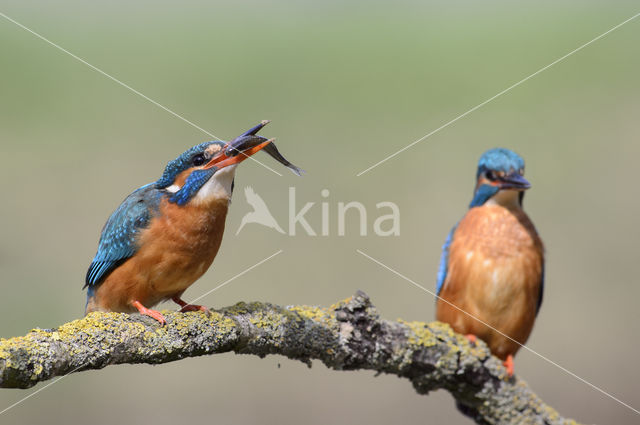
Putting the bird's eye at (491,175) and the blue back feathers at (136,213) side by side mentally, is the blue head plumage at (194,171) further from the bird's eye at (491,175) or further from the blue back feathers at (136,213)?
the bird's eye at (491,175)

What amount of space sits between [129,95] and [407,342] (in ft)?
28.9

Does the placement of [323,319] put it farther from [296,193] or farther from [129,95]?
[129,95]

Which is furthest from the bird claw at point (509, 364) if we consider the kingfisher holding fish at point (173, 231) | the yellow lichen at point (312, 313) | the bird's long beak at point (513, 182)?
the kingfisher holding fish at point (173, 231)

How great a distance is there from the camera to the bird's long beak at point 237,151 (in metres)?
3.54

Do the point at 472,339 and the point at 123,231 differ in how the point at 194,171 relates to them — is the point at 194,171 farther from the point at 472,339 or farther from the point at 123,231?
the point at 472,339

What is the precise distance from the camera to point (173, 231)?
3.76 meters

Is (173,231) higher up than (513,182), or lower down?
lower down

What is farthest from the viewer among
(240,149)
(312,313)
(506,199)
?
(506,199)

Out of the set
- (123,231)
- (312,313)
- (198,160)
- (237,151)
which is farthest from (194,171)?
(312,313)

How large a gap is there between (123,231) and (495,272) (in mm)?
2083

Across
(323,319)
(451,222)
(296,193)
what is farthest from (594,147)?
(323,319)

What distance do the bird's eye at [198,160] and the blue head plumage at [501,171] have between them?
62.4 inches

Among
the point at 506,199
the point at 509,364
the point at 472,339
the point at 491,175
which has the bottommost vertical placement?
the point at 509,364

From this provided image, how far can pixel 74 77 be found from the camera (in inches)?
462
